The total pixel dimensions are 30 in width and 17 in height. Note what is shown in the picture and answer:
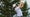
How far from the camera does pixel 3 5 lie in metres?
0.62

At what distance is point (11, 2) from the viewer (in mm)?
623

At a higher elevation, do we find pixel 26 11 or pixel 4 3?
pixel 4 3

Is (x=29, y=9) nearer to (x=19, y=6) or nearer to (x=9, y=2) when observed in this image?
(x=19, y=6)

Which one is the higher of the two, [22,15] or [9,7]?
[9,7]

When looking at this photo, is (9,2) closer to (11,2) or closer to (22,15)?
(11,2)

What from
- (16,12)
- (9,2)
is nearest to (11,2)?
(9,2)

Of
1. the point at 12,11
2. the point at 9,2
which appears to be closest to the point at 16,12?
the point at 12,11

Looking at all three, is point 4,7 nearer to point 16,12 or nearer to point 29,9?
point 16,12

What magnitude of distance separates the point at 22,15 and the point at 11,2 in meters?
0.22

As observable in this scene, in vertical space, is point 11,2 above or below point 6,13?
above

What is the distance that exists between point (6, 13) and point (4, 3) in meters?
0.13

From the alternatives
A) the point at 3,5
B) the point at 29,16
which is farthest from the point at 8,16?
the point at 29,16

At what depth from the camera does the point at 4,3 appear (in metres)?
0.61

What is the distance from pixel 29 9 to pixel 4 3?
0.33m
